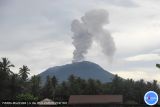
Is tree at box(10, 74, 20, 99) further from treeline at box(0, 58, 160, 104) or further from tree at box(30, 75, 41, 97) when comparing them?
tree at box(30, 75, 41, 97)

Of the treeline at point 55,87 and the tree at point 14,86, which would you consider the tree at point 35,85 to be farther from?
the tree at point 14,86

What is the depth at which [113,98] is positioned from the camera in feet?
408

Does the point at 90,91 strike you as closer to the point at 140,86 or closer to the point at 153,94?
the point at 140,86

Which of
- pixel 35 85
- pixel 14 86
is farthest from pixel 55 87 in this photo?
pixel 14 86

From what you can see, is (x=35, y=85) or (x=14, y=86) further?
(x=35, y=85)

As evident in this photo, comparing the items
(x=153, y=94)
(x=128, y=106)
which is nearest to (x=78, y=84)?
(x=128, y=106)

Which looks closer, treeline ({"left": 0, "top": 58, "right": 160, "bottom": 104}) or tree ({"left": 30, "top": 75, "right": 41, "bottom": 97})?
treeline ({"left": 0, "top": 58, "right": 160, "bottom": 104})

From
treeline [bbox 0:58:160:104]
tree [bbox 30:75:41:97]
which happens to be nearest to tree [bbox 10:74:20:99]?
treeline [bbox 0:58:160:104]

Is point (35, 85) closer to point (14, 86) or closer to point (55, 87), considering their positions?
point (55, 87)

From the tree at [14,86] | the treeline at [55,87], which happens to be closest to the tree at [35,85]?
the treeline at [55,87]

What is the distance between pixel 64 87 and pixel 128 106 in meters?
123

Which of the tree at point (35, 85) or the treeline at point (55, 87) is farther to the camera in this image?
the tree at point (35, 85)

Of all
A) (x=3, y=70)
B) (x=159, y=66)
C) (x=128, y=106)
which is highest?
(x=3, y=70)

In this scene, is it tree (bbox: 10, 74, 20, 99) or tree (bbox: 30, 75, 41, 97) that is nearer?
tree (bbox: 10, 74, 20, 99)
